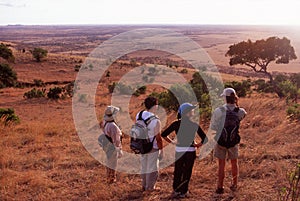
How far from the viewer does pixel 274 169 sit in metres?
6.12

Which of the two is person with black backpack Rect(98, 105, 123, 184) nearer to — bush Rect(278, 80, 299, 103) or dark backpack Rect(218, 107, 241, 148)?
dark backpack Rect(218, 107, 241, 148)

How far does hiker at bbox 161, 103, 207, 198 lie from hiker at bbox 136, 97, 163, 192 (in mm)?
145

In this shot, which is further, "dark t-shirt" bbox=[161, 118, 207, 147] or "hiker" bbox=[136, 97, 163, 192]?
"hiker" bbox=[136, 97, 163, 192]

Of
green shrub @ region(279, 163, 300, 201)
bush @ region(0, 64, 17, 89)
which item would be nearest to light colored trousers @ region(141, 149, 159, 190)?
green shrub @ region(279, 163, 300, 201)

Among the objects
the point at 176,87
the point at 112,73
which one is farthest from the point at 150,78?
the point at 176,87

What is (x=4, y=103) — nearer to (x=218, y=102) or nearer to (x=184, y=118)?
(x=218, y=102)

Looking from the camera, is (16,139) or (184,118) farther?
(16,139)

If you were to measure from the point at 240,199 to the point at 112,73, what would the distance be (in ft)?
117

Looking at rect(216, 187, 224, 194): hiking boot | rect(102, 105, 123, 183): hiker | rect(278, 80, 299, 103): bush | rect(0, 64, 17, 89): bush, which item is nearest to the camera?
rect(216, 187, 224, 194): hiking boot

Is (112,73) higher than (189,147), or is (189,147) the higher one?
(189,147)

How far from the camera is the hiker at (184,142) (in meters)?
4.93

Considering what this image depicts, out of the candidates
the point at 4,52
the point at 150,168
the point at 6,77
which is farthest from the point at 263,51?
A: the point at 4,52

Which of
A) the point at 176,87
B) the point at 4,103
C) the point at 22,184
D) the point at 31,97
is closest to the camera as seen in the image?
the point at 22,184

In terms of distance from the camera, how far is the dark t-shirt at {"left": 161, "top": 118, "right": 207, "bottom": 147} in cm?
493
